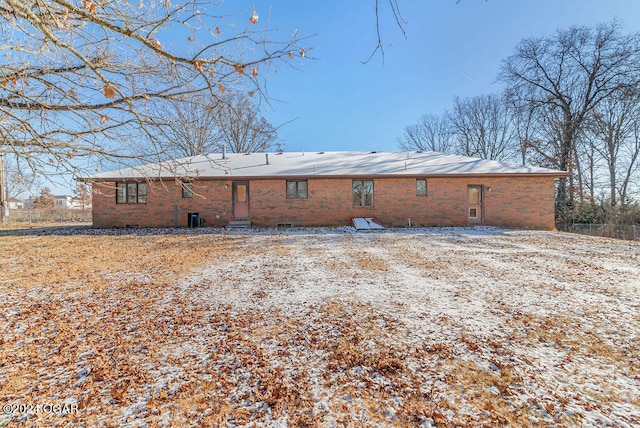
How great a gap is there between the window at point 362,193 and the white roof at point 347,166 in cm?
55

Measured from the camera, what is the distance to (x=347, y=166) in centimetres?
1458

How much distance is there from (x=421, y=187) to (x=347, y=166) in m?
4.08

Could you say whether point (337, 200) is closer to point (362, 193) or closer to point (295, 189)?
point (362, 193)

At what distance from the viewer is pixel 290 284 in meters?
4.60

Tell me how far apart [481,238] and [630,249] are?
148 inches

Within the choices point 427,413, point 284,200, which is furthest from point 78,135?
point 284,200

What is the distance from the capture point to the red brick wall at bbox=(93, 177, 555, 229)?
13.3m

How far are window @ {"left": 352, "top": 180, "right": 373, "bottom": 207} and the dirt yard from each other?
8.16m

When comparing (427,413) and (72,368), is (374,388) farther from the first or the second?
(72,368)

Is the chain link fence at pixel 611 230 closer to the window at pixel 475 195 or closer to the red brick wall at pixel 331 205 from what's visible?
the red brick wall at pixel 331 205

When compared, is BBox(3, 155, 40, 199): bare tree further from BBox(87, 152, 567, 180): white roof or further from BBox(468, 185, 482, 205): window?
BBox(468, 185, 482, 205): window

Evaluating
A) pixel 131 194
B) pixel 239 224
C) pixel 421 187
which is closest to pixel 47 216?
pixel 131 194

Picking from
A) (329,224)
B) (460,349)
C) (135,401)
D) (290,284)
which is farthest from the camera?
(329,224)

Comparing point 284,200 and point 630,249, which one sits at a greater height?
point 284,200
